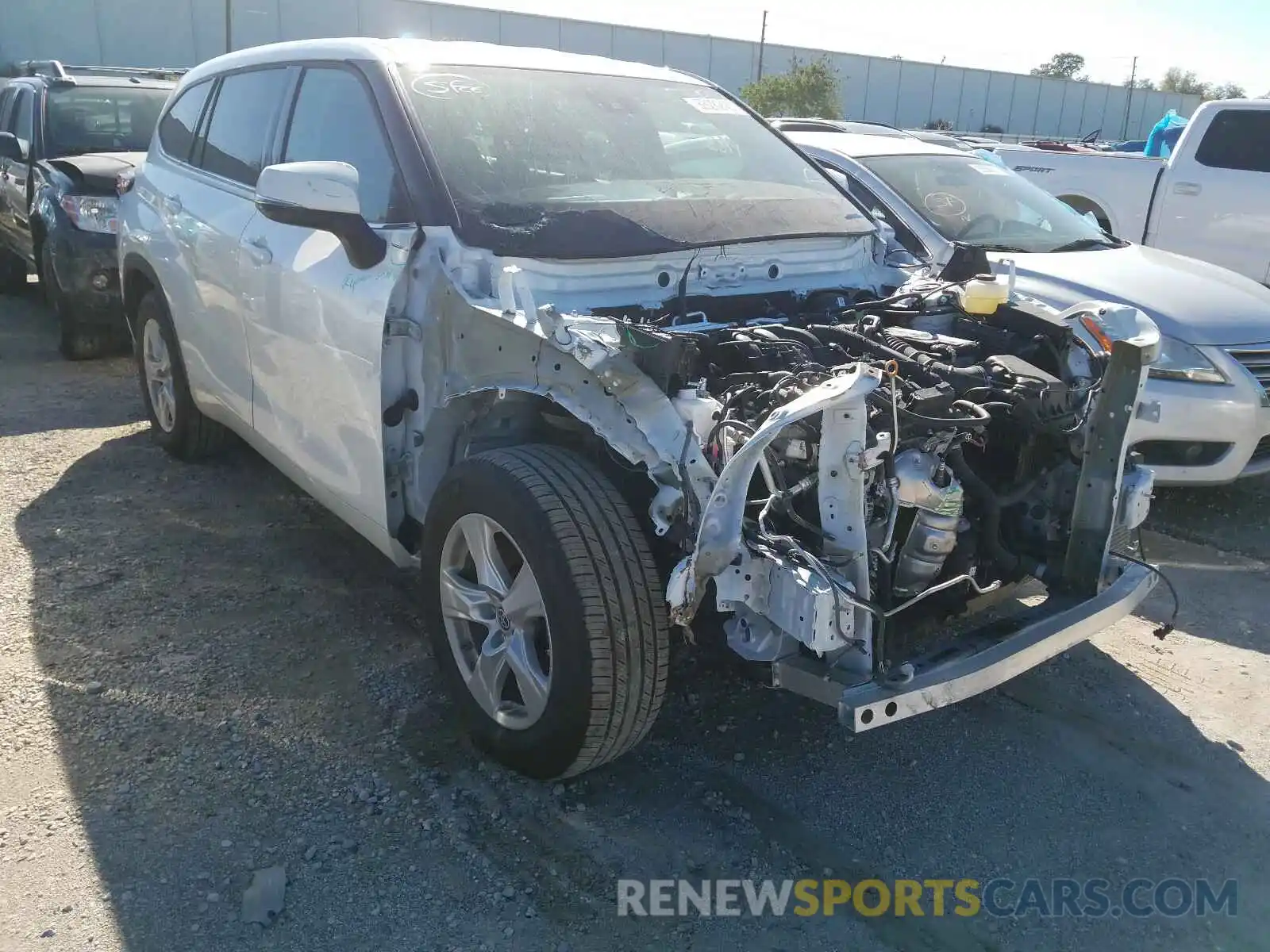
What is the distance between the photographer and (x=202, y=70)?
4953 millimetres

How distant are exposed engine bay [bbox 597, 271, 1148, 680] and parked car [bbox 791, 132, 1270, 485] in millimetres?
534

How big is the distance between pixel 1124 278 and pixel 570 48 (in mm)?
36229

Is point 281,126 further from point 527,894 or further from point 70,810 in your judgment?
point 527,894

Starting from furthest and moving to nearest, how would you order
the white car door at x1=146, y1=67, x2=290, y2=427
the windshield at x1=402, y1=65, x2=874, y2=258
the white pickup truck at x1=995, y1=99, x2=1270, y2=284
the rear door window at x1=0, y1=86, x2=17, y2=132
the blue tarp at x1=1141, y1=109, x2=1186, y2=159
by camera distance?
the blue tarp at x1=1141, y1=109, x2=1186, y2=159
the rear door window at x1=0, y1=86, x2=17, y2=132
the white pickup truck at x1=995, y1=99, x2=1270, y2=284
the white car door at x1=146, y1=67, x2=290, y2=427
the windshield at x1=402, y1=65, x2=874, y2=258

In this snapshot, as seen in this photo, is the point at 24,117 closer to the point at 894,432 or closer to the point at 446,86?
the point at 446,86

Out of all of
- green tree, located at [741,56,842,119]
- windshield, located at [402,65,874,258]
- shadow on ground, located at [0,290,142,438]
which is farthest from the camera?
green tree, located at [741,56,842,119]

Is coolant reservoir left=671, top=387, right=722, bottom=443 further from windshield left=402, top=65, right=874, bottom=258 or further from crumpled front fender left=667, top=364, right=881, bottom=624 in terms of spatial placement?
windshield left=402, top=65, right=874, bottom=258

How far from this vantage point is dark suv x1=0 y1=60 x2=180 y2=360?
7145 mm

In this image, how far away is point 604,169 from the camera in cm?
348

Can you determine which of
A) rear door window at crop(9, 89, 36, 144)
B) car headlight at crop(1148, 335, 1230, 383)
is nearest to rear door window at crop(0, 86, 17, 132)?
rear door window at crop(9, 89, 36, 144)

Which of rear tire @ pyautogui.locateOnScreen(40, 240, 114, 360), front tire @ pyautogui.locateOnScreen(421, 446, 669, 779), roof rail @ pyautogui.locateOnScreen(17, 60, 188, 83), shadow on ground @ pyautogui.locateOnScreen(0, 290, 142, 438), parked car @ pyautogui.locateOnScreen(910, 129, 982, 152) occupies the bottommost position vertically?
shadow on ground @ pyautogui.locateOnScreen(0, 290, 142, 438)

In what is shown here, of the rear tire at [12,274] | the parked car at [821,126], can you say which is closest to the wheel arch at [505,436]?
the parked car at [821,126]

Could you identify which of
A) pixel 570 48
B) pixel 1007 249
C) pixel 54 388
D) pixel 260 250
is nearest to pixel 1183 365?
pixel 1007 249

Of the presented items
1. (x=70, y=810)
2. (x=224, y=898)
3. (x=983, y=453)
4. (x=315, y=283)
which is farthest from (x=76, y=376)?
(x=983, y=453)
